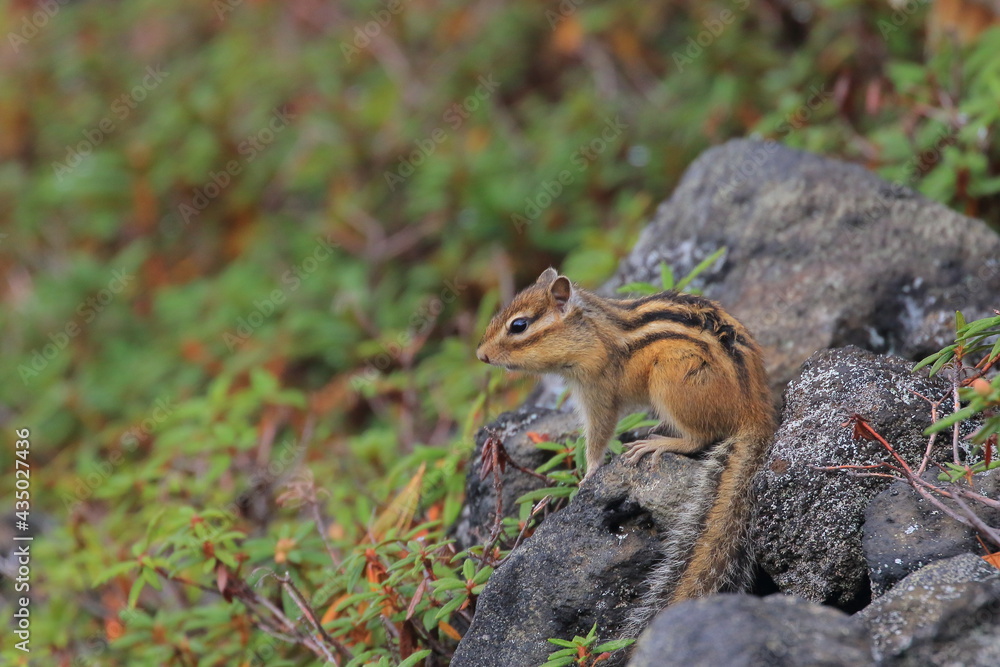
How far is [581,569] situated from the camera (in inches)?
127

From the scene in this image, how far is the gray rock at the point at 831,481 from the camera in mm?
3004

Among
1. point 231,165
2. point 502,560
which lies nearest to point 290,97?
point 231,165

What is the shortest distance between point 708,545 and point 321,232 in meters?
5.82

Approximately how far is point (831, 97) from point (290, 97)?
209 inches

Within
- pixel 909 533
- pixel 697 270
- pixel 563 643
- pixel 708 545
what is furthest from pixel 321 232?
pixel 909 533

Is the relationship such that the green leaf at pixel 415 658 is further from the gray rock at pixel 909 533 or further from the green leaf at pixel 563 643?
the gray rock at pixel 909 533

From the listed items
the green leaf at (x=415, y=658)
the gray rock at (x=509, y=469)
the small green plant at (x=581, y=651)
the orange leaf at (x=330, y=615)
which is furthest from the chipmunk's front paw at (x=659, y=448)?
the orange leaf at (x=330, y=615)

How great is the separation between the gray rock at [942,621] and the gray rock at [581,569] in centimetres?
90

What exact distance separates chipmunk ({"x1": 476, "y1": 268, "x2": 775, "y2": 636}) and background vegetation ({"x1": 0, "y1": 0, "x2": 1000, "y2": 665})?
2.09ft

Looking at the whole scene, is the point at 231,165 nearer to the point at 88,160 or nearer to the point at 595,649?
the point at 88,160

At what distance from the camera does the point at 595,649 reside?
9.53ft

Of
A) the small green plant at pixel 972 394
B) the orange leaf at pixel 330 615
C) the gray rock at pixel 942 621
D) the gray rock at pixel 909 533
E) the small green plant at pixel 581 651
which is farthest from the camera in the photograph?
the orange leaf at pixel 330 615

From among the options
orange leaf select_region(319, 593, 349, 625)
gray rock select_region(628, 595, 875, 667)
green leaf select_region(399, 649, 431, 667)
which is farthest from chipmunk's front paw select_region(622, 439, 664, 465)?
orange leaf select_region(319, 593, 349, 625)

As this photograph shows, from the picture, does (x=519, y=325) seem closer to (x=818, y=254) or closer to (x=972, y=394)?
(x=818, y=254)
